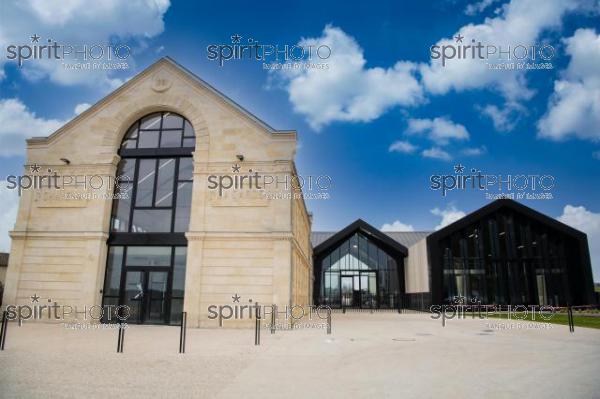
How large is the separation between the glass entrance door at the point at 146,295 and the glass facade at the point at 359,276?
1730 centimetres

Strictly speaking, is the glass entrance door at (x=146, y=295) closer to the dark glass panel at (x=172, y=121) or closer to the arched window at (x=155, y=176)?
the arched window at (x=155, y=176)

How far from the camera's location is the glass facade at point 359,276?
102ft

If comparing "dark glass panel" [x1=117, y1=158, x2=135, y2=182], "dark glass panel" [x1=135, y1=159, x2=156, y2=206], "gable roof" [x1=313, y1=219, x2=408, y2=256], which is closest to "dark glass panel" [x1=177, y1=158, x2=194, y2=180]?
"dark glass panel" [x1=135, y1=159, x2=156, y2=206]

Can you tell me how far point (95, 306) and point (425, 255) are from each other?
1941 cm

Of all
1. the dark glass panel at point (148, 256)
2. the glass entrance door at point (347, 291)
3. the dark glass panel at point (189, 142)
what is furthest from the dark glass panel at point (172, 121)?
the glass entrance door at point (347, 291)

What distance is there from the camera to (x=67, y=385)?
5973mm

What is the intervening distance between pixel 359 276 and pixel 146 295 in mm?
18913

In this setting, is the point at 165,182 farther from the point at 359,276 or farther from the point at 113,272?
the point at 359,276

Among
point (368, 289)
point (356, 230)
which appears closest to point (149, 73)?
point (356, 230)

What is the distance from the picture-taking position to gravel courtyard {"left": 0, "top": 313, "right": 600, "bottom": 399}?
5.68 metres

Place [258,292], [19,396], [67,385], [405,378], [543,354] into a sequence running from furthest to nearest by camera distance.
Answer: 1. [258,292]
2. [543,354]
3. [405,378]
4. [67,385]
5. [19,396]

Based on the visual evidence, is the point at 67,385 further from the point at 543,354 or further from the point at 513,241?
the point at 513,241

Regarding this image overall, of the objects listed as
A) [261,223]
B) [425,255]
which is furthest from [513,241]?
[261,223]

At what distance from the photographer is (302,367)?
736cm
